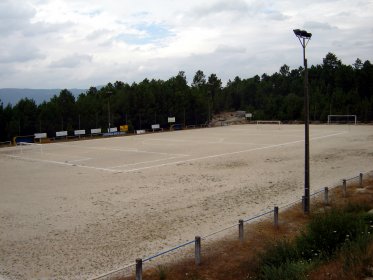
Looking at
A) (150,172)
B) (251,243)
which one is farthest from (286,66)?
(251,243)

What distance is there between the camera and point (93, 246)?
11.7 metres

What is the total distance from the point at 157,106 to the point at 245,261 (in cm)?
A: 6606

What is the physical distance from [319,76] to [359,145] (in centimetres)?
8712

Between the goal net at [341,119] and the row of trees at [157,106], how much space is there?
1346 millimetres

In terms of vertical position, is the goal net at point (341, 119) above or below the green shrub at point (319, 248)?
above

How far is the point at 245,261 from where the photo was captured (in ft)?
32.3

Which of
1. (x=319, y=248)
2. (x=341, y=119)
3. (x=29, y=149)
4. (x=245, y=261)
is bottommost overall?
(x=245, y=261)

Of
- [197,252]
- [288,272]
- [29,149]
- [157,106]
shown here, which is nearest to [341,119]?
[157,106]

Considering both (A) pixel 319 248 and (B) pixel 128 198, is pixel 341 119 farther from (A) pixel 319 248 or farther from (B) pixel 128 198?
(A) pixel 319 248

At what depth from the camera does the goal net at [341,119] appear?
77062mm

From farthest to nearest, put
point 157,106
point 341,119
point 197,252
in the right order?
point 341,119
point 157,106
point 197,252

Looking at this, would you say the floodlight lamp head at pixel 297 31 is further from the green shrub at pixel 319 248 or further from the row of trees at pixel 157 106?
the row of trees at pixel 157 106

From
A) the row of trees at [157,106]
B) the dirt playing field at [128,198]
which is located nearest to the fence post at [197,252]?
the dirt playing field at [128,198]

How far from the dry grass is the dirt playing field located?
1203mm
